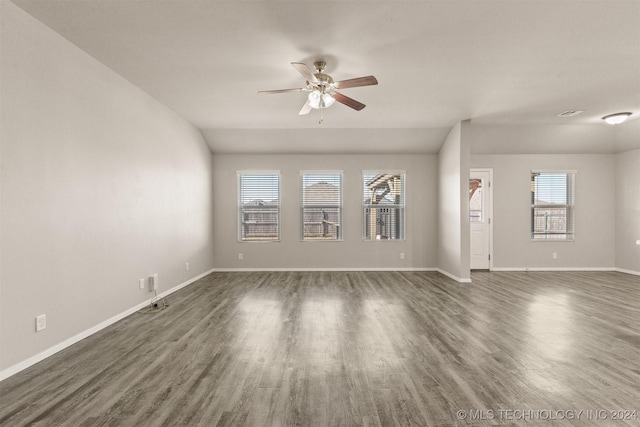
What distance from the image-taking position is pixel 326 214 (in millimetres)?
6957

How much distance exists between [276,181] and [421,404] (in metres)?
5.58

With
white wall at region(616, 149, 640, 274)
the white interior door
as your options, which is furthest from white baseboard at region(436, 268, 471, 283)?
white wall at region(616, 149, 640, 274)

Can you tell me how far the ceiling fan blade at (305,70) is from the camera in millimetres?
2831

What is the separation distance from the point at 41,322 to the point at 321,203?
507 cm

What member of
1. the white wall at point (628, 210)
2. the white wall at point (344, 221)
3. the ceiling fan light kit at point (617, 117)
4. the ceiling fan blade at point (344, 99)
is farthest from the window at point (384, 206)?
the white wall at point (628, 210)

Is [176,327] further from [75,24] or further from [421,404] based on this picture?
[75,24]

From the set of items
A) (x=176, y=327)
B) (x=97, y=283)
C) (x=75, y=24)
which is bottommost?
(x=176, y=327)

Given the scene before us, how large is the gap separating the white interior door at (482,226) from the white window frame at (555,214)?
1.02 metres

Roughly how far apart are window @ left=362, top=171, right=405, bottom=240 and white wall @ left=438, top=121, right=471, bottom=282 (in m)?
0.87

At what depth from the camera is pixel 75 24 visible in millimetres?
2682

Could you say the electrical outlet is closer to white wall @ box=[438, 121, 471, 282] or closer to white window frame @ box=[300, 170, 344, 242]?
white window frame @ box=[300, 170, 344, 242]

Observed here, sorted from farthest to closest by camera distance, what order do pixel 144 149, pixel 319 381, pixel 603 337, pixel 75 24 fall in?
pixel 144 149
pixel 603 337
pixel 75 24
pixel 319 381

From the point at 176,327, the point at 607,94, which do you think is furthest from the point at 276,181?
the point at 607,94

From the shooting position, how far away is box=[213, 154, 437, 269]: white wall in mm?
6844
